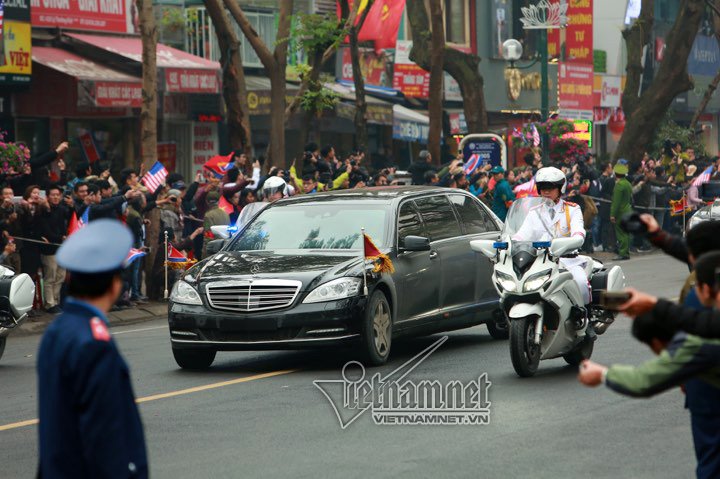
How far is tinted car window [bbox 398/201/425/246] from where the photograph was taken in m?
13.8

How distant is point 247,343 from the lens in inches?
493

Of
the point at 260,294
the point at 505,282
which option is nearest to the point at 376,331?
the point at 260,294

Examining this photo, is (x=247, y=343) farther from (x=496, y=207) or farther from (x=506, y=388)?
(x=496, y=207)

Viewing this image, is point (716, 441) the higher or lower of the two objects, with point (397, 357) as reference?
higher

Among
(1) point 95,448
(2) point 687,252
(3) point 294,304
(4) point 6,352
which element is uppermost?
(2) point 687,252

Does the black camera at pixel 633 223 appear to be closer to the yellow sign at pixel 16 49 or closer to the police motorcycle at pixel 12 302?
the police motorcycle at pixel 12 302

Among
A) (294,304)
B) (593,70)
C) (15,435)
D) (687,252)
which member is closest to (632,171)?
(593,70)

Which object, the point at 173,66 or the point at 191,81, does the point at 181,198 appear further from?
the point at 191,81

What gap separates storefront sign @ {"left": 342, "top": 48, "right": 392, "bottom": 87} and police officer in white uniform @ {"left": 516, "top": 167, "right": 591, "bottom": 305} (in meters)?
25.2

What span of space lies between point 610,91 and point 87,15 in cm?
2775

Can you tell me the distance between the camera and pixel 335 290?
1253 cm

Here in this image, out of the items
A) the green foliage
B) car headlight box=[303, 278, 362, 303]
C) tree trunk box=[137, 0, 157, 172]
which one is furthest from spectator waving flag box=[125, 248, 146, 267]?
the green foliage

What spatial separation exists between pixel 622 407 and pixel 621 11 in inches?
1810

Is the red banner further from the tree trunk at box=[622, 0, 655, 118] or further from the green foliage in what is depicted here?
the green foliage
